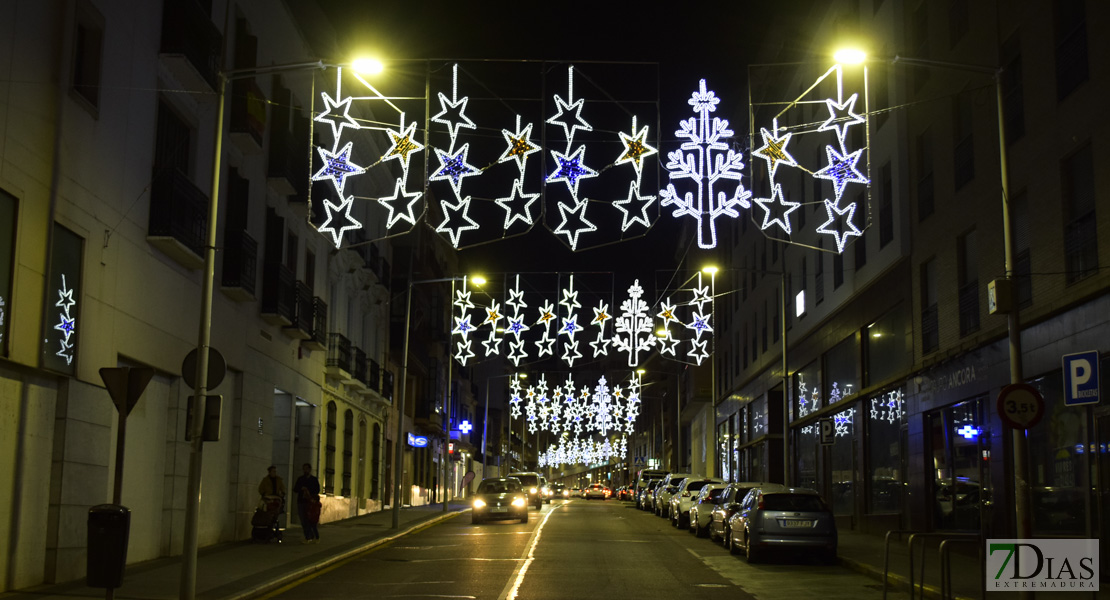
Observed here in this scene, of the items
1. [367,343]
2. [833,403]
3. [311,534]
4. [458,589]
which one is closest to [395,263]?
[367,343]

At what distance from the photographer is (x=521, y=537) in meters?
28.8

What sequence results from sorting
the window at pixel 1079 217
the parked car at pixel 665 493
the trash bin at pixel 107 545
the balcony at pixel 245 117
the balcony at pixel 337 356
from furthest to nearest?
1. the parked car at pixel 665 493
2. the balcony at pixel 337 356
3. the balcony at pixel 245 117
4. the window at pixel 1079 217
5. the trash bin at pixel 107 545

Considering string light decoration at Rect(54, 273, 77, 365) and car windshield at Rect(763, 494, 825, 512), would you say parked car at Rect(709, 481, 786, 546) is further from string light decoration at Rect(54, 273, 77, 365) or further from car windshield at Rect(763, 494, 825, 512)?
string light decoration at Rect(54, 273, 77, 365)

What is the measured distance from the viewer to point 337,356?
115ft

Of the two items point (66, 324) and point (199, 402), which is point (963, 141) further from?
point (66, 324)

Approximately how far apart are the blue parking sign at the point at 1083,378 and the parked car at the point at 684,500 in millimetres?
20208

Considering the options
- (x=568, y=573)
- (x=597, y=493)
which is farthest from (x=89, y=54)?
(x=597, y=493)

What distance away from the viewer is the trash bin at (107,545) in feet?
40.2

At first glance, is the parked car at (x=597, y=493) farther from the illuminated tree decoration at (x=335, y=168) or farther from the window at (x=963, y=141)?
the illuminated tree decoration at (x=335, y=168)

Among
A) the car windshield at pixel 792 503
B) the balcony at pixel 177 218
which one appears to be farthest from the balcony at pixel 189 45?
the car windshield at pixel 792 503

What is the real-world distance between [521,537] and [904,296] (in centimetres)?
1138

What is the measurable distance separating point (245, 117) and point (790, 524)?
13690mm

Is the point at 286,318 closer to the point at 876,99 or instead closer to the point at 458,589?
the point at 458,589

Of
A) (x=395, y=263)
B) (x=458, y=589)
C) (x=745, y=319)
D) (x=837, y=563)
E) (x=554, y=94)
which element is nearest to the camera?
(x=458, y=589)
